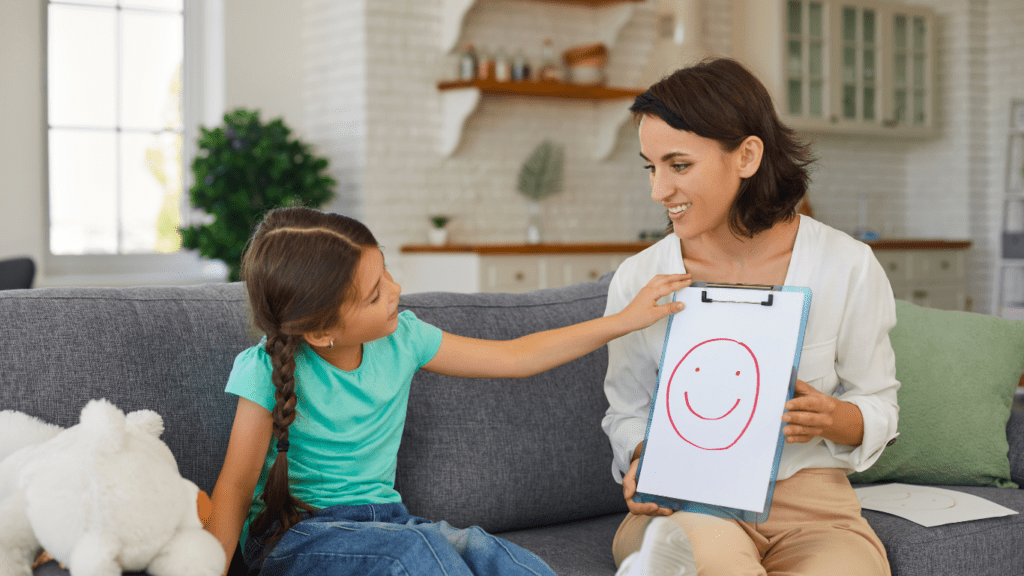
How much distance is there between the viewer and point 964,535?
4.98ft

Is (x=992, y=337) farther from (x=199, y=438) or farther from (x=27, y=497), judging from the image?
(x=27, y=497)

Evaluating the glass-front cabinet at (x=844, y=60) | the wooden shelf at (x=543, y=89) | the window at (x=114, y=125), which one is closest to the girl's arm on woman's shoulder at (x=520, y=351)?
the wooden shelf at (x=543, y=89)

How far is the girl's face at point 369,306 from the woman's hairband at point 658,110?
0.44 meters

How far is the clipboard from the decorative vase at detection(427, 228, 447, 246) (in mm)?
3523

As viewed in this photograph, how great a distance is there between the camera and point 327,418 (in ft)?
4.26

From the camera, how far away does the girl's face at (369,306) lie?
1.25 m

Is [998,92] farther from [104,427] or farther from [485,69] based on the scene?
[104,427]

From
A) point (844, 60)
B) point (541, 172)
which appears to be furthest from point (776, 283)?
point (844, 60)

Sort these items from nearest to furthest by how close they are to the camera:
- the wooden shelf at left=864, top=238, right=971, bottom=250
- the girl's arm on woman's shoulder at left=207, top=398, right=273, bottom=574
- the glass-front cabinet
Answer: the girl's arm on woman's shoulder at left=207, top=398, right=273, bottom=574 → the wooden shelf at left=864, top=238, right=971, bottom=250 → the glass-front cabinet

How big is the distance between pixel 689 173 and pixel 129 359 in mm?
888

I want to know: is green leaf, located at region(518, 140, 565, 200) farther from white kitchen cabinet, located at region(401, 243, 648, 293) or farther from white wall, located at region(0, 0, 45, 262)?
white wall, located at region(0, 0, 45, 262)

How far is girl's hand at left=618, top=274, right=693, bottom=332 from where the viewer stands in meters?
1.34

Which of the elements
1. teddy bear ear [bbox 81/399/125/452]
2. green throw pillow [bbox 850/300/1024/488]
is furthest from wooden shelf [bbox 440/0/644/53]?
teddy bear ear [bbox 81/399/125/452]

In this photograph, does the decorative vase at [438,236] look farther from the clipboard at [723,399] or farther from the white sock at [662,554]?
the white sock at [662,554]
